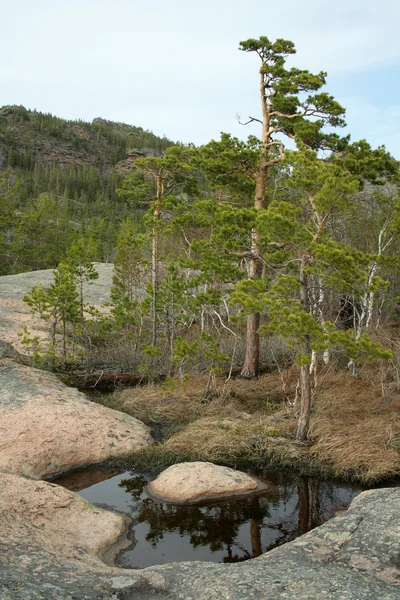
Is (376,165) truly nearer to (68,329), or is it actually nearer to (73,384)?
(73,384)

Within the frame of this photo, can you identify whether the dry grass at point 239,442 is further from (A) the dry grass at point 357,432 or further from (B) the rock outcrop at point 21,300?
(B) the rock outcrop at point 21,300

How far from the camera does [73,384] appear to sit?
50.1 ft

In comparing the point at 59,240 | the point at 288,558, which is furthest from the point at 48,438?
the point at 59,240

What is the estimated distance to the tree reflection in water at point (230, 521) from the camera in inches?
275

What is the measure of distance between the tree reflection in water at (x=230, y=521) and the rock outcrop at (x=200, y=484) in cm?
15

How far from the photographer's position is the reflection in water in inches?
275

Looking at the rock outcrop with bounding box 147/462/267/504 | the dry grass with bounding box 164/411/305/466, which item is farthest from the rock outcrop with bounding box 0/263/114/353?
the rock outcrop with bounding box 147/462/267/504

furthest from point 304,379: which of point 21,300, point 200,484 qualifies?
point 21,300

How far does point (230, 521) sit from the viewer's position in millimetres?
7832

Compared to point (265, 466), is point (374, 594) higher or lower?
higher

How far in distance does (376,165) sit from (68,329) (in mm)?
12040

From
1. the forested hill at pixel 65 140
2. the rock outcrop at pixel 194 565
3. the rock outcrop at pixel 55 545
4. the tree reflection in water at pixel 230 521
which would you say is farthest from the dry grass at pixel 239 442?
the forested hill at pixel 65 140

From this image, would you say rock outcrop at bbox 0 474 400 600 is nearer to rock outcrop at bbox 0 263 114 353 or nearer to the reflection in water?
the reflection in water

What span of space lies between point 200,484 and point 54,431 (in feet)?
10.6
